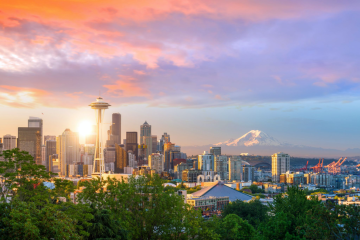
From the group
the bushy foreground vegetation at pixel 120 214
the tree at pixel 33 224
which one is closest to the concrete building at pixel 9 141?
the bushy foreground vegetation at pixel 120 214

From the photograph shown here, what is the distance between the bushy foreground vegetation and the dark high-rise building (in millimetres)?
174125

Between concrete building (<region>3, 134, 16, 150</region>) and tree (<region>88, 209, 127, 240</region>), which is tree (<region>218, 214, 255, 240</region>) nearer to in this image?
tree (<region>88, 209, 127, 240</region>)

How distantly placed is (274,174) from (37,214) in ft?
634

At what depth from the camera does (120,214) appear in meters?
21.0

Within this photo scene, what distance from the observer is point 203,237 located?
22.6 m

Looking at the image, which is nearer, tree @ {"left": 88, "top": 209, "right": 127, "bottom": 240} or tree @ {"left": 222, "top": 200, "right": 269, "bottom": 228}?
tree @ {"left": 88, "top": 209, "right": 127, "bottom": 240}

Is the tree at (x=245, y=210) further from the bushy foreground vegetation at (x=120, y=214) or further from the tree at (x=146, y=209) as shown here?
the tree at (x=146, y=209)

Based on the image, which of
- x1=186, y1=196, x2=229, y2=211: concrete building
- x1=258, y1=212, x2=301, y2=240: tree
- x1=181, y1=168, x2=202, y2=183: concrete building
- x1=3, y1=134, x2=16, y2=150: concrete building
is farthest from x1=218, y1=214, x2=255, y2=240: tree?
x1=3, y1=134, x2=16, y2=150: concrete building

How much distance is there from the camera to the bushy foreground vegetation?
1296cm

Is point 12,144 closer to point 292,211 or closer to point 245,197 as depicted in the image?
point 245,197

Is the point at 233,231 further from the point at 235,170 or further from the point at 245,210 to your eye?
the point at 235,170

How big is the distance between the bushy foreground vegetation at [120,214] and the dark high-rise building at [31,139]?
174 meters

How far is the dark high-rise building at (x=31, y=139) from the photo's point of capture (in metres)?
184

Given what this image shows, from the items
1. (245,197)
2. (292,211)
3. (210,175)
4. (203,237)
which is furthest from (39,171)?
(210,175)
